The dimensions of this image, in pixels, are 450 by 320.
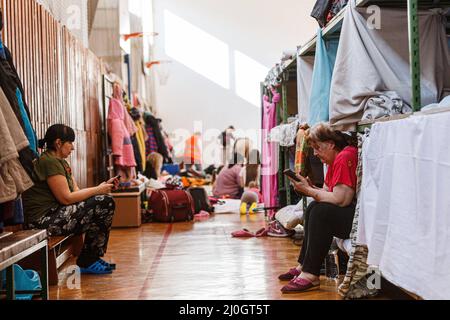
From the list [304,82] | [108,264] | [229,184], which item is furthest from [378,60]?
[229,184]

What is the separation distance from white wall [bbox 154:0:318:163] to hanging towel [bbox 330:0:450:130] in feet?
39.1

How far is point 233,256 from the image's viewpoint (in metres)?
4.43

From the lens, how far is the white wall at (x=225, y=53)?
15.2 meters

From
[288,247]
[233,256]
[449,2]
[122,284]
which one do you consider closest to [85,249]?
[122,284]

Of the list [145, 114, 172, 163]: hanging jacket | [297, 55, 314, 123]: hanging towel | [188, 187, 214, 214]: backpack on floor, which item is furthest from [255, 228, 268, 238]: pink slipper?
[145, 114, 172, 163]: hanging jacket

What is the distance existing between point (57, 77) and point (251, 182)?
3993 mm

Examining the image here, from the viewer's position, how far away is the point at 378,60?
3.08 meters

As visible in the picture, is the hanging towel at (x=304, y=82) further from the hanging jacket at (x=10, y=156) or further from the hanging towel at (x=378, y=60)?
the hanging jacket at (x=10, y=156)

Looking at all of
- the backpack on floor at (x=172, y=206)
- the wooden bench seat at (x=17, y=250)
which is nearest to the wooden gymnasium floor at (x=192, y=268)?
the wooden bench seat at (x=17, y=250)

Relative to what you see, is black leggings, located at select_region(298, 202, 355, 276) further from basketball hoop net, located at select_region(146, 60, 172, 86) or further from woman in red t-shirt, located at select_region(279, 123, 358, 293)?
basketball hoop net, located at select_region(146, 60, 172, 86)

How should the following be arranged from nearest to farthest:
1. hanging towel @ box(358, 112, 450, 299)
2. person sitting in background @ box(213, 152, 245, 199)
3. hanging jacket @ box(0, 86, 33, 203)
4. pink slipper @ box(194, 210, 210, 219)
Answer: hanging towel @ box(358, 112, 450, 299) < hanging jacket @ box(0, 86, 33, 203) < pink slipper @ box(194, 210, 210, 219) < person sitting in background @ box(213, 152, 245, 199)

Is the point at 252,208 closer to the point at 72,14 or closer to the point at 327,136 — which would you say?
the point at 72,14

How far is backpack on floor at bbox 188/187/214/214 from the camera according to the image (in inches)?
292

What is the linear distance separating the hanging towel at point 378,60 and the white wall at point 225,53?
1192 cm
